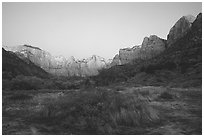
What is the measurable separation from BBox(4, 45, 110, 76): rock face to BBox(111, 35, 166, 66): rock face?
4389 cm

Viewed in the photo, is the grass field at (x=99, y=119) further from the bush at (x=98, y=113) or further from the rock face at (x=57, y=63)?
the rock face at (x=57, y=63)

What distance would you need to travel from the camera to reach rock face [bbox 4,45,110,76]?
16550 centimetres

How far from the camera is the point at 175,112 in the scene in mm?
9297

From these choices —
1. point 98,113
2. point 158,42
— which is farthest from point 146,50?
point 98,113

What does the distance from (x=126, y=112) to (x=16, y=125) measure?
3650mm

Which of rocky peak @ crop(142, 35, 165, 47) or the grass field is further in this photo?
rocky peak @ crop(142, 35, 165, 47)

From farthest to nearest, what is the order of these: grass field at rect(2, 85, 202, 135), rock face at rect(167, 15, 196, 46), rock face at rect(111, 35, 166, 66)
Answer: rock face at rect(111, 35, 166, 66), rock face at rect(167, 15, 196, 46), grass field at rect(2, 85, 202, 135)

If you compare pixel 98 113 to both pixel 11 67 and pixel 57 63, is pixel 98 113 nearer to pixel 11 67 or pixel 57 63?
pixel 11 67

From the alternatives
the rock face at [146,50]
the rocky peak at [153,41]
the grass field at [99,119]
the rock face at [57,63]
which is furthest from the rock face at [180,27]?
the grass field at [99,119]

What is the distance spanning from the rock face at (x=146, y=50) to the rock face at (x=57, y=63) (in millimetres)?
43892

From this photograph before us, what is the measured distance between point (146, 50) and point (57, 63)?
91573 mm

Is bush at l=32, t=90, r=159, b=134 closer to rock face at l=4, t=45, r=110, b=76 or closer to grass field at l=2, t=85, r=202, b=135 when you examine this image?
grass field at l=2, t=85, r=202, b=135

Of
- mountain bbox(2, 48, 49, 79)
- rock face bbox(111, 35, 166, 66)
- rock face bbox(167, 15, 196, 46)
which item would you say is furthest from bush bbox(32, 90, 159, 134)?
rock face bbox(111, 35, 166, 66)

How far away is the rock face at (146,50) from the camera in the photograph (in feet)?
353
